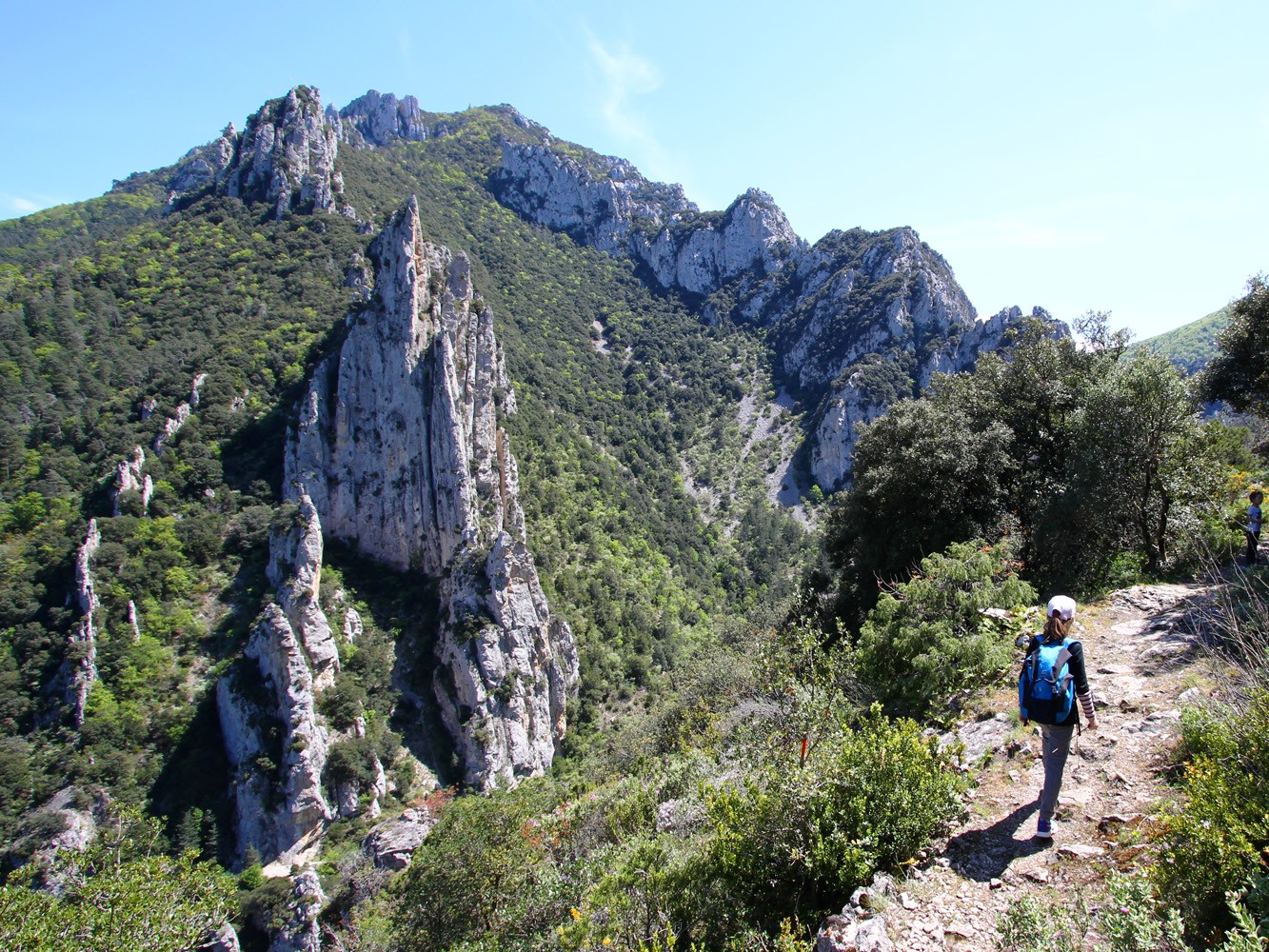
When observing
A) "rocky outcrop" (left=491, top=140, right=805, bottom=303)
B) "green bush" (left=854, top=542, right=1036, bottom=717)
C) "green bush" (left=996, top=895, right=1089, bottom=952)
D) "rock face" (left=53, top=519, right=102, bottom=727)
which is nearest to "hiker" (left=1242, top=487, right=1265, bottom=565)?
"green bush" (left=854, top=542, right=1036, bottom=717)

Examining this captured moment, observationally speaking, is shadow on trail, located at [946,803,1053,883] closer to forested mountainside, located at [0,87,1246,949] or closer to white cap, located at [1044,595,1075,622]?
forested mountainside, located at [0,87,1246,949]

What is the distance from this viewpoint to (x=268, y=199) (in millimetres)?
75562

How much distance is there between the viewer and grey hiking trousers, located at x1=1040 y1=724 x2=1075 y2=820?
4840 millimetres

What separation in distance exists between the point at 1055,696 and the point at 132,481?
57076mm

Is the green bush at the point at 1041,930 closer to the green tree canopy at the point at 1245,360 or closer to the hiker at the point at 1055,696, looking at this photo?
the hiker at the point at 1055,696

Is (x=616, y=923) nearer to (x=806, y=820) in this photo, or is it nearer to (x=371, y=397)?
(x=806, y=820)

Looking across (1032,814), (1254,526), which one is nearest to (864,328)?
(1254,526)

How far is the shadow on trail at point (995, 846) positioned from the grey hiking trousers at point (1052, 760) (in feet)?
1.05

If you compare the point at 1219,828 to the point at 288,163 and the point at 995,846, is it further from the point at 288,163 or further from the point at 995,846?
the point at 288,163

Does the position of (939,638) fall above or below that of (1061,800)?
above

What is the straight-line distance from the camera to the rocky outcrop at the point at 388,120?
154 metres

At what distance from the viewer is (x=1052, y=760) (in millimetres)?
4879

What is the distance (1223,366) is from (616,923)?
16748 mm

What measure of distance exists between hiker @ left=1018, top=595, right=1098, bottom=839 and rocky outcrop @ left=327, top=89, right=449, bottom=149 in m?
182
